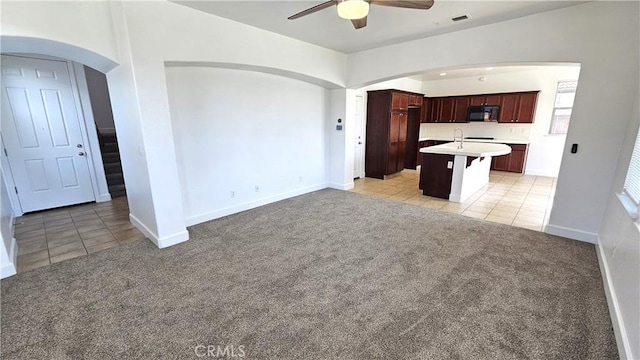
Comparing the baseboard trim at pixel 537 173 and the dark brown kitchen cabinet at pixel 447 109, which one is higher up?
the dark brown kitchen cabinet at pixel 447 109

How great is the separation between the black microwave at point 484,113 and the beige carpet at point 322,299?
15.8 ft

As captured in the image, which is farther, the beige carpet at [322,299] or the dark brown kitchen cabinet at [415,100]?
the dark brown kitchen cabinet at [415,100]

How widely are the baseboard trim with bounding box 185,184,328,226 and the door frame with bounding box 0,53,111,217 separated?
8.22ft

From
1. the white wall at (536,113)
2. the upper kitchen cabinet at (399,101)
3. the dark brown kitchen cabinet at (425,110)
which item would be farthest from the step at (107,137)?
the white wall at (536,113)

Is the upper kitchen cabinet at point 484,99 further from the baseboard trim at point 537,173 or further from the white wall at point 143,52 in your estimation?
the white wall at point 143,52

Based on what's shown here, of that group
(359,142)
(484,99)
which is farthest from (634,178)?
(484,99)

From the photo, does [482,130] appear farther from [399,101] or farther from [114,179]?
[114,179]

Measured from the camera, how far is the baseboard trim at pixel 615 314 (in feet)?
5.41

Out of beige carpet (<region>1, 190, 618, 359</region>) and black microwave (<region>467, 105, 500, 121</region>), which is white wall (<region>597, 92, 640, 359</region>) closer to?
beige carpet (<region>1, 190, 618, 359</region>)

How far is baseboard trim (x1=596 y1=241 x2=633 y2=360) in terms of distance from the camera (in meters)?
1.65

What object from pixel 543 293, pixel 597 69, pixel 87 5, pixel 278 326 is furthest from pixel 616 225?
pixel 87 5

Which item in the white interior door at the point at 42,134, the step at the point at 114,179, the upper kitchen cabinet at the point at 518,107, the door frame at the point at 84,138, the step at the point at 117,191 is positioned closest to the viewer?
the white interior door at the point at 42,134

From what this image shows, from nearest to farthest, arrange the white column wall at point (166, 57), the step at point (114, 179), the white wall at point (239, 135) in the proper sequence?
the white column wall at point (166, 57) → the white wall at point (239, 135) → the step at point (114, 179)

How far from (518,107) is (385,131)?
362 cm
